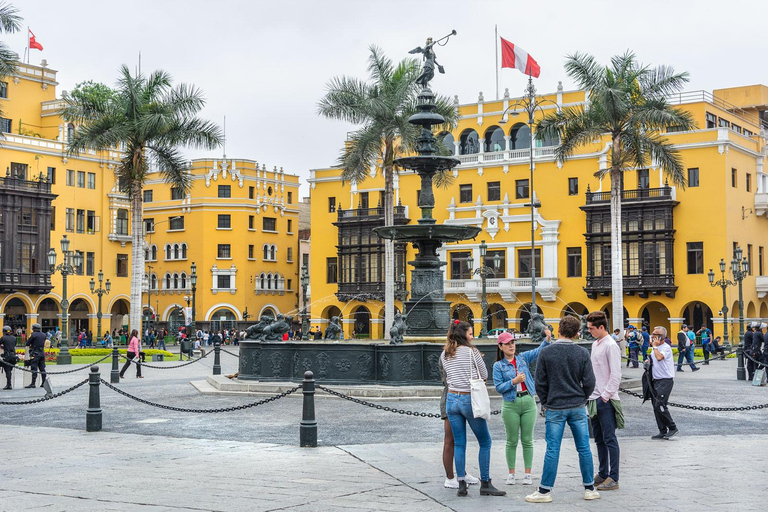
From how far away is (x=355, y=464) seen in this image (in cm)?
1077

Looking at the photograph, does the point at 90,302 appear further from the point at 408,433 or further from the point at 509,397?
the point at 509,397

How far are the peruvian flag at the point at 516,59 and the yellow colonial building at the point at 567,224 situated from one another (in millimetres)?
7192

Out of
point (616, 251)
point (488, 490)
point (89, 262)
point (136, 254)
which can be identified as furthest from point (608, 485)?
point (89, 262)

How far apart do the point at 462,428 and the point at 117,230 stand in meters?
58.1

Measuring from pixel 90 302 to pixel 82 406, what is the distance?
4441 centimetres

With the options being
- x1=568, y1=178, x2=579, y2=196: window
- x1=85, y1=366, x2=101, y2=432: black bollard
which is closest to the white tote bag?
x1=85, y1=366, x2=101, y2=432: black bollard

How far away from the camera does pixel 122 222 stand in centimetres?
6384

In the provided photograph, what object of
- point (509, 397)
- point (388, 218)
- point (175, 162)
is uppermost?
point (175, 162)

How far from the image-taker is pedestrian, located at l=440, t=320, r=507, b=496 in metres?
8.75

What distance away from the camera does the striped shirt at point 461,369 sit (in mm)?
8773

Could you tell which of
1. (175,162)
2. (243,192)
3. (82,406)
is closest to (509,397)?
(82,406)

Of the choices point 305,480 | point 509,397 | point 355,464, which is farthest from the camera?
Answer: point 355,464

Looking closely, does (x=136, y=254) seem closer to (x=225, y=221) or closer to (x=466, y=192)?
(x=466, y=192)

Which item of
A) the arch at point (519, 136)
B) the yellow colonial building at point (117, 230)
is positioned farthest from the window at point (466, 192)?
the yellow colonial building at point (117, 230)
